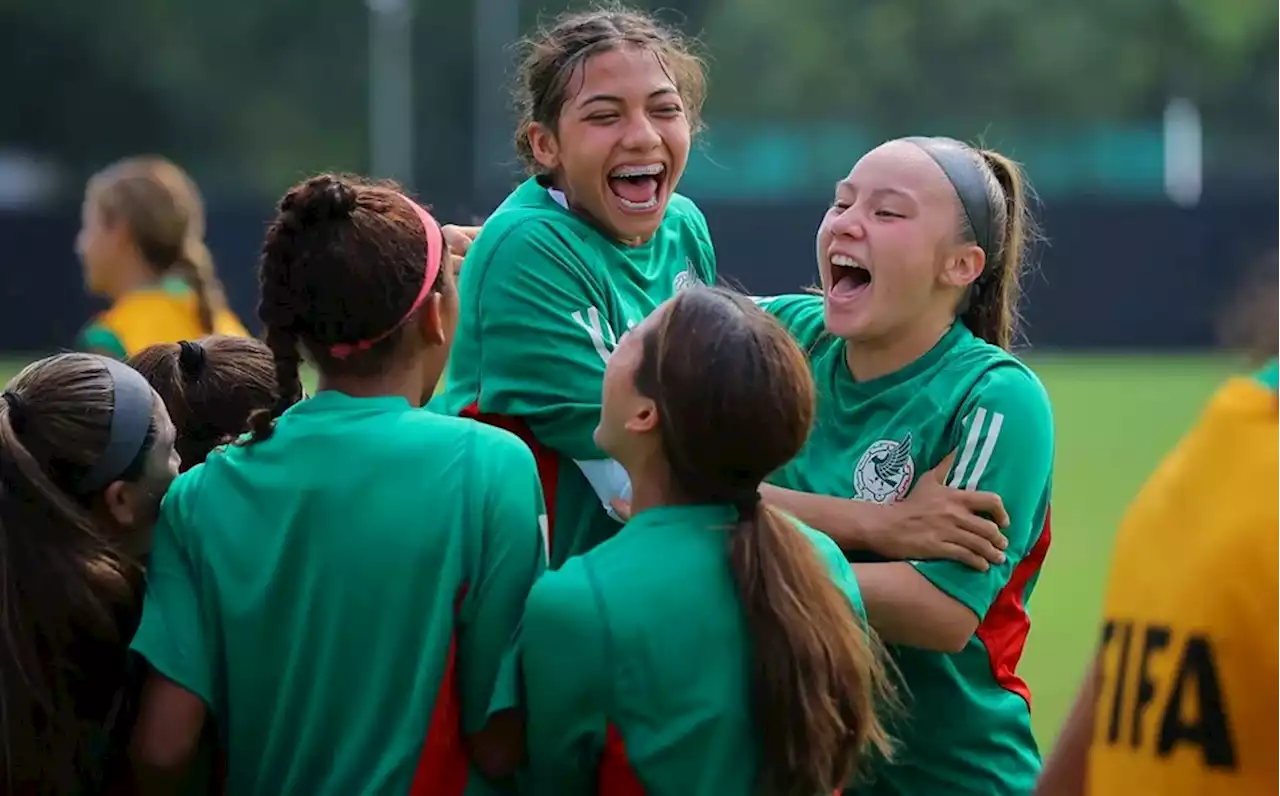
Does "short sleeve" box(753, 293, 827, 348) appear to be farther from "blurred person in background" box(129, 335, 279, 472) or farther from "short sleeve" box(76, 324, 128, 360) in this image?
"short sleeve" box(76, 324, 128, 360)

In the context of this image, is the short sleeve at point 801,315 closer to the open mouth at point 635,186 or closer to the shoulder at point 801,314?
the shoulder at point 801,314

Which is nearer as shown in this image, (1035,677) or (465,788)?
(465,788)

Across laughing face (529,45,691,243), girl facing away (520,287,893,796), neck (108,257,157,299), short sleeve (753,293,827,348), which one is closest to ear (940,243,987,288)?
short sleeve (753,293,827,348)

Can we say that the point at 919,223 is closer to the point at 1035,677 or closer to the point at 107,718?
the point at 107,718

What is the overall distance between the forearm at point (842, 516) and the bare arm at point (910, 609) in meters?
0.06

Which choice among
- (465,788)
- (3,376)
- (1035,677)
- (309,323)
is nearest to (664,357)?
(309,323)

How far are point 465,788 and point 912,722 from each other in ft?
2.76

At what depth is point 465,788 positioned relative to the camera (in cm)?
276

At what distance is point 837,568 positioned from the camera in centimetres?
279

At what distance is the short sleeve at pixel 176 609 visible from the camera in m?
2.74

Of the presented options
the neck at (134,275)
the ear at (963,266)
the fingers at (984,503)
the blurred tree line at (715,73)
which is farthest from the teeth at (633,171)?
the blurred tree line at (715,73)

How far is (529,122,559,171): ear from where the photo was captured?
3422mm

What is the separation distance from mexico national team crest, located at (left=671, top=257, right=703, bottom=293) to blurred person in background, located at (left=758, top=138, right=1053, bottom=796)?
290 mm

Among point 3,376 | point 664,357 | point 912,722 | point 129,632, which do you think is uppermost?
point 664,357
